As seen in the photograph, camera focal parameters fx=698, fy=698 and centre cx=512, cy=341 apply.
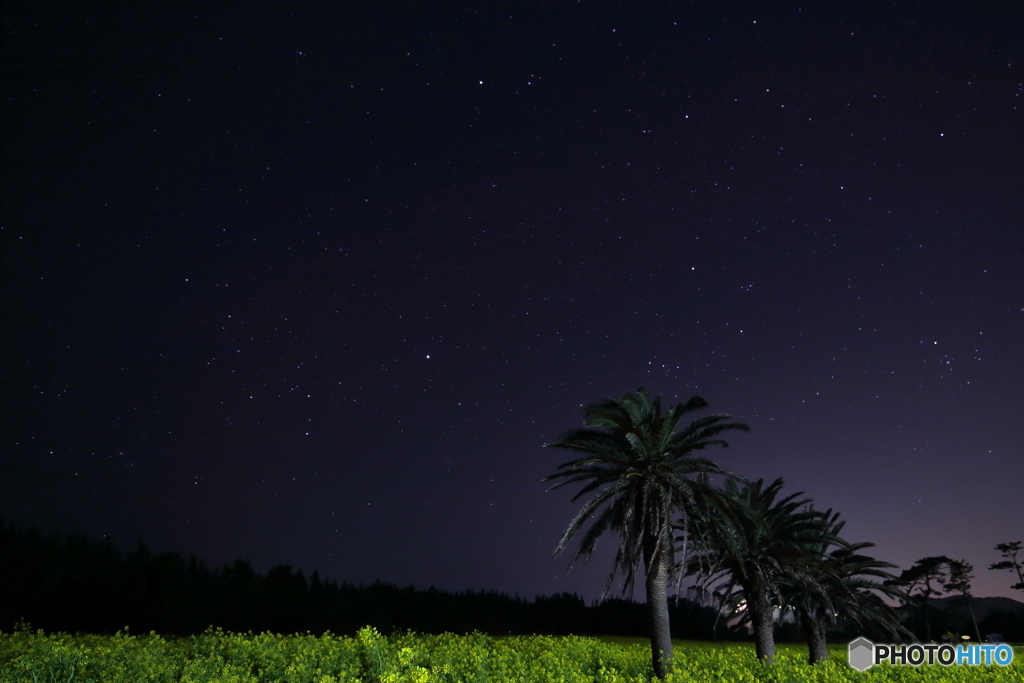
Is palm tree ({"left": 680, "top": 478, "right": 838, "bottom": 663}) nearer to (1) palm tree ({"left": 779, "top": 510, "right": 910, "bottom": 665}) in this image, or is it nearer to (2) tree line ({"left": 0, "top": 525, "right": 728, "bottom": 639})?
(1) palm tree ({"left": 779, "top": 510, "right": 910, "bottom": 665})

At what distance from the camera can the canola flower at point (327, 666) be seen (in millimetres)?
11414

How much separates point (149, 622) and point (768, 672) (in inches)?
1586

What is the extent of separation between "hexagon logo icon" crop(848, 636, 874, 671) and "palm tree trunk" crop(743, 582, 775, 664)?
3252 millimetres

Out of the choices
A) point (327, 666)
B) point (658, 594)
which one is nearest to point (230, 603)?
point (658, 594)

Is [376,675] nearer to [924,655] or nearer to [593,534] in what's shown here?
[593,534]

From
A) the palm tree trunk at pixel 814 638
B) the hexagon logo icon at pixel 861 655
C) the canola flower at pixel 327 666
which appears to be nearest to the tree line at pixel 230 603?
the palm tree trunk at pixel 814 638

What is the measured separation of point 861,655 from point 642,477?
8618mm

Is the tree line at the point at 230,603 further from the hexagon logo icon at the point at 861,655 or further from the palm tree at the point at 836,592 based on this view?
the hexagon logo icon at the point at 861,655

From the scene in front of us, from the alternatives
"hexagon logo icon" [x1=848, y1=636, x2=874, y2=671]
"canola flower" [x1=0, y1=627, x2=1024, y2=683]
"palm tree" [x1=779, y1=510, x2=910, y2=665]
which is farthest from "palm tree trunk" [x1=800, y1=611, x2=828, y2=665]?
"canola flower" [x1=0, y1=627, x2=1024, y2=683]

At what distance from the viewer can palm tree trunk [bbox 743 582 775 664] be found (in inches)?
1056

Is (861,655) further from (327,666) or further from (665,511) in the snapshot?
(327,666)

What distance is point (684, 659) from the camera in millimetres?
21172

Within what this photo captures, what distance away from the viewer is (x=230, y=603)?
48656 mm

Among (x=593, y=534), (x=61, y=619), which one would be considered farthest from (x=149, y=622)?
(x=593, y=534)
